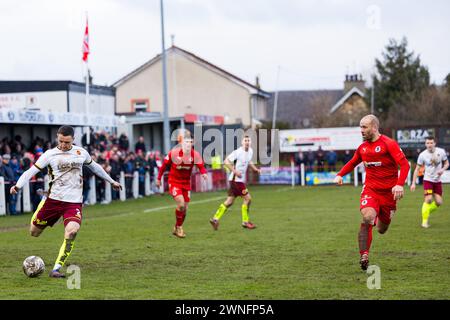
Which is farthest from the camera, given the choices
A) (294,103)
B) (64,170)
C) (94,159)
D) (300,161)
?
(294,103)

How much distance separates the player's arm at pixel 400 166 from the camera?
11406 mm

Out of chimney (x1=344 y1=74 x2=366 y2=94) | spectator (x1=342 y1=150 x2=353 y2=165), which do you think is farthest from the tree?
spectator (x1=342 y1=150 x2=353 y2=165)

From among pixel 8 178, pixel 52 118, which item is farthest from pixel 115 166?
pixel 8 178

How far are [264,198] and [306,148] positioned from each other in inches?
695

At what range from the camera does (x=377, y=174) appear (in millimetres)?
12000

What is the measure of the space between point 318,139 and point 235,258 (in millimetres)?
37854

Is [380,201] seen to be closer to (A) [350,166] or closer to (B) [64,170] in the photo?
(A) [350,166]

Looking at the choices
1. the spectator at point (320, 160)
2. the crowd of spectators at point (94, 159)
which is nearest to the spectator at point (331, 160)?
the spectator at point (320, 160)

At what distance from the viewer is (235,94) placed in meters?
69.3

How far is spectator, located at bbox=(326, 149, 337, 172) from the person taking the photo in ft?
147

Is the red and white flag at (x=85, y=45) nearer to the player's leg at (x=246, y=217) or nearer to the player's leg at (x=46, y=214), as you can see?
the player's leg at (x=246, y=217)
